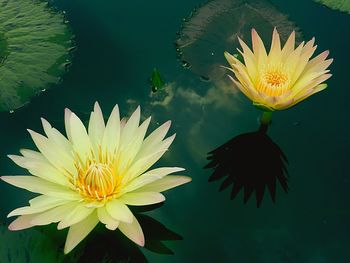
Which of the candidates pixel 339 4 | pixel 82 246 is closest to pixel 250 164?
pixel 82 246

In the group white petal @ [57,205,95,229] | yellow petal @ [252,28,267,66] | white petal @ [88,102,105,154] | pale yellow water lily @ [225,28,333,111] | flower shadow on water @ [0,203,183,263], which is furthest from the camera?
yellow petal @ [252,28,267,66]

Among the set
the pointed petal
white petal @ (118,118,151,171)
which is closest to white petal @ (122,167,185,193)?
white petal @ (118,118,151,171)

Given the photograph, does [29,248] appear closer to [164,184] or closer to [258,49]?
[164,184]

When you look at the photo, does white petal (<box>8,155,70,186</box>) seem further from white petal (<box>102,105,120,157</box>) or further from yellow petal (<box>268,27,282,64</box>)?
yellow petal (<box>268,27,282,64</box>)

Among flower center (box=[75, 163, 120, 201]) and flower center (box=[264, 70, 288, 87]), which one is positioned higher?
flower center (box=[264, 70, 288, 87])

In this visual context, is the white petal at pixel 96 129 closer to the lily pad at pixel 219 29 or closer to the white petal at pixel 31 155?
the white petal at pixel 31 155

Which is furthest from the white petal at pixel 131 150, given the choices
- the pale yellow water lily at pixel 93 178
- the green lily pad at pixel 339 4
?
the green lily pad at pixel 339 4

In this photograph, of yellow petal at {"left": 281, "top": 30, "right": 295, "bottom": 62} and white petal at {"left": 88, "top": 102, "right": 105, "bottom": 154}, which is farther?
yellow petal at {"left": 281, "top": 30, "right": 295, "bottom": 62}

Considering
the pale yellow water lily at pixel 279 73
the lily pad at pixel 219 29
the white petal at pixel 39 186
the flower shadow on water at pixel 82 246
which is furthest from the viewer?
the lily pad at pixel 219 29
